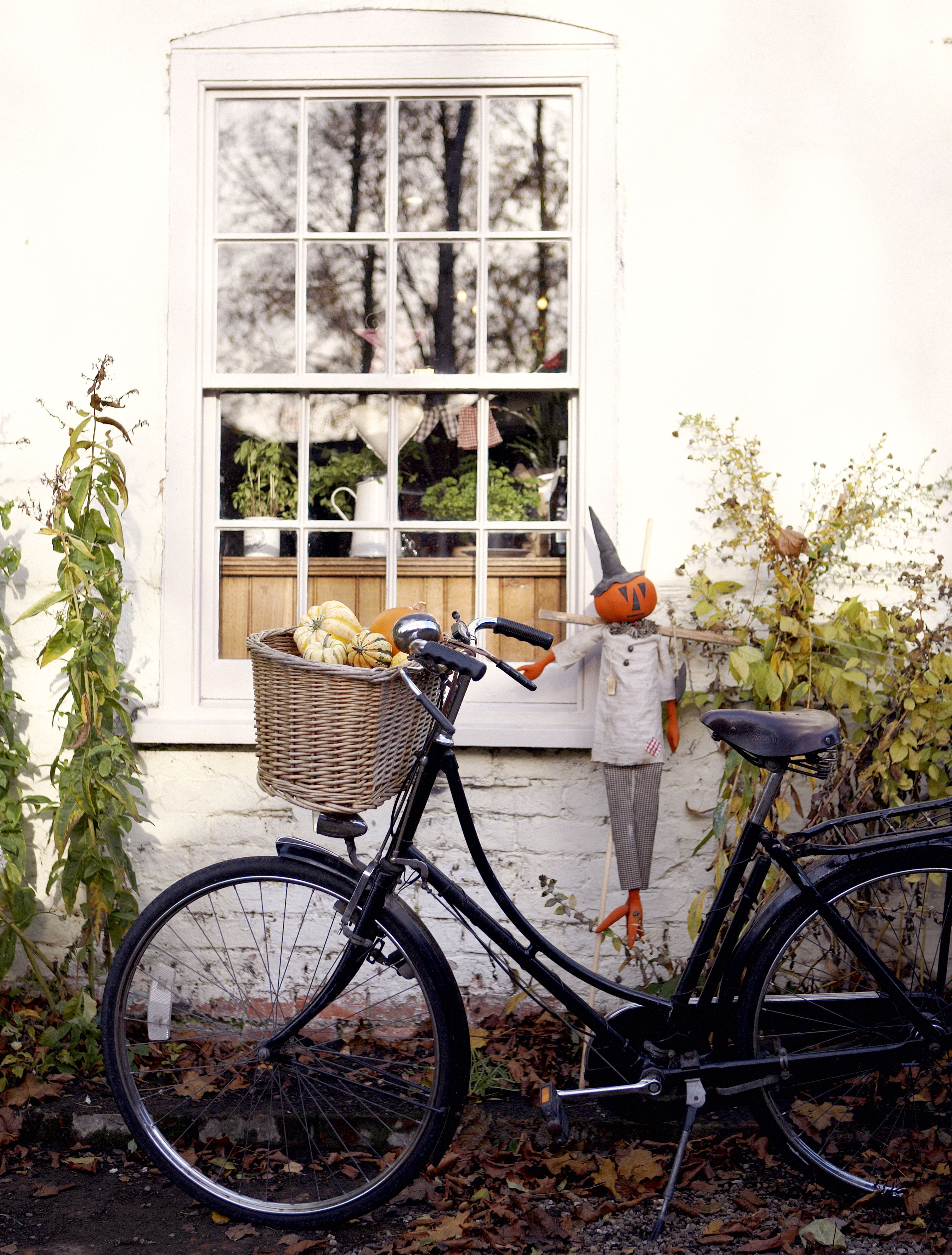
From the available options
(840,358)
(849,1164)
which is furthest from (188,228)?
(849,1164)

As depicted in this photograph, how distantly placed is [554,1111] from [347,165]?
118 inches

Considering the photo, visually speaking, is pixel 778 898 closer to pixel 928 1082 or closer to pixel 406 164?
pixel 928 1082

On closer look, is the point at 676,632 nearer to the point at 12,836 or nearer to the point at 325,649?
the point at 325,649

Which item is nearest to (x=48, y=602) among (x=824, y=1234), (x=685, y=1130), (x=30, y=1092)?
(x=30, y=1092)

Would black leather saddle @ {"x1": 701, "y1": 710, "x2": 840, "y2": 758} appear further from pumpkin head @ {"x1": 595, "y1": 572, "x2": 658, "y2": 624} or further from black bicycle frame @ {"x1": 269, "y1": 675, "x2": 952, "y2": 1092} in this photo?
pumpkin head @ {"x1": 595, "y1": 572, "x2": 658, "y2": 624}

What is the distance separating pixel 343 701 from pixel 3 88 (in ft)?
8.87

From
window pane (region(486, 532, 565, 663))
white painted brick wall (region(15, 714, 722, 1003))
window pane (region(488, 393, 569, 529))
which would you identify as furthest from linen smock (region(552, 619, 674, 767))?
window pane (region(488, 393, 569, 529))

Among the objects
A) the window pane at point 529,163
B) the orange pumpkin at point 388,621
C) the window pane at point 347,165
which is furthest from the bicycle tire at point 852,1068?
the window pane at point 347,165

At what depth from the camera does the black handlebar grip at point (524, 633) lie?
221 cm

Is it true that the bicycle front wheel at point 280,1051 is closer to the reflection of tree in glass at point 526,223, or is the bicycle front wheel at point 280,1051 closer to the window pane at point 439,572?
the window pane at point 439,572

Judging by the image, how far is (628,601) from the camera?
9.52ft

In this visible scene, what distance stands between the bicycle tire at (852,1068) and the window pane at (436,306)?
6.79 feet

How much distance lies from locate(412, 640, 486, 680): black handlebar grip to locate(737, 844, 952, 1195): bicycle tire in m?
0.99

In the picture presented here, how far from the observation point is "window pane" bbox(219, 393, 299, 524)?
3.45m
